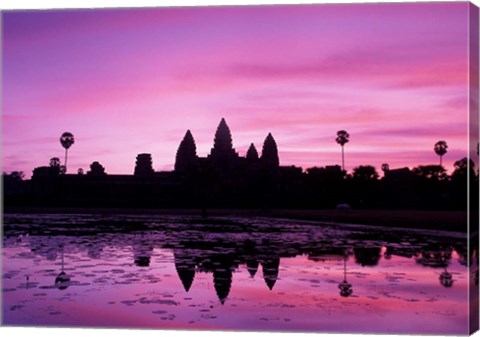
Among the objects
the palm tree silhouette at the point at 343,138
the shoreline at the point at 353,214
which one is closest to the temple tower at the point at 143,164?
the shoreline at the point at 353,214

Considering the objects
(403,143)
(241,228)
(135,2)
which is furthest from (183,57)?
(241,228)

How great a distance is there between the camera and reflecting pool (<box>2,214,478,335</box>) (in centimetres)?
819

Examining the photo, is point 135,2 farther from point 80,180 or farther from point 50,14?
point 80,180

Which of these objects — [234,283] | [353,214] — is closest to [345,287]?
[234,283]

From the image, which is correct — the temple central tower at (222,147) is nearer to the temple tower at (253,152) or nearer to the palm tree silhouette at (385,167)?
the temple tower at (253,152)

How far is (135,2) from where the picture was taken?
30.5 ft

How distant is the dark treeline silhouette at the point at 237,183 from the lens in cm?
1009

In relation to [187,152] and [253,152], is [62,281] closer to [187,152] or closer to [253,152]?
[187,152]

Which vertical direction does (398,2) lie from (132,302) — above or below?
above

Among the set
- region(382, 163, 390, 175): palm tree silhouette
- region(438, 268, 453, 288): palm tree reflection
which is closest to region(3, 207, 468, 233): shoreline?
region(438, 268, 453, 288): palm tree reflection

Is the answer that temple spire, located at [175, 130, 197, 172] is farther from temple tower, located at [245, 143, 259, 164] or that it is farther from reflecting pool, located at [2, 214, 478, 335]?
reflecting pool, located at [2, 214, 478, 335]

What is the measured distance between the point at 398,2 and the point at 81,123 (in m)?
5.14

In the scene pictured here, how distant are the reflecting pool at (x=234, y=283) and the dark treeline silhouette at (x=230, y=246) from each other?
30mm

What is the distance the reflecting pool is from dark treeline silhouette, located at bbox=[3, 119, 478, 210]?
1.79ft
